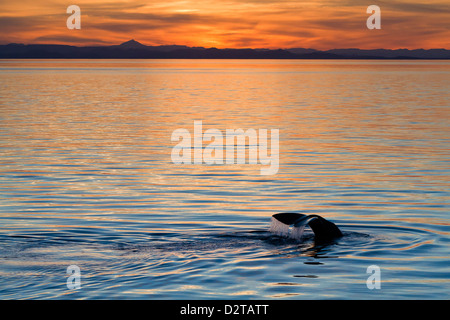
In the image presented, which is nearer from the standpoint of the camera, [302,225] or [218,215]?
[302,225]

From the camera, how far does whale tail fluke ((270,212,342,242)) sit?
15109 millimetres

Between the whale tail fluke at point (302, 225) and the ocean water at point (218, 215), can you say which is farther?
the whale tail fluke at point (302, 225)

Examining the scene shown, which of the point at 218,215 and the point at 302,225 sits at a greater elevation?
the point at 302,225

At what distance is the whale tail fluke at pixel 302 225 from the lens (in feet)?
49.6

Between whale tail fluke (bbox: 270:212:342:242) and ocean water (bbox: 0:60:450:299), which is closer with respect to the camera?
ocean water (bbox: 0:60:450:299)

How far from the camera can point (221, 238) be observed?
53.5ft

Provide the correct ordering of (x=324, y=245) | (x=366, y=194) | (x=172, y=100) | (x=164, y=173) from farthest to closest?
(x=172, y=100)
(x=164, y=173)
(x=366, y=194)
(x=324, y=245)

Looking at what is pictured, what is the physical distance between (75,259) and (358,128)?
31307 mm

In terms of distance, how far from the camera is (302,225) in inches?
599

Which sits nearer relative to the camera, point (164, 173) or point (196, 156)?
point (164, 173)
